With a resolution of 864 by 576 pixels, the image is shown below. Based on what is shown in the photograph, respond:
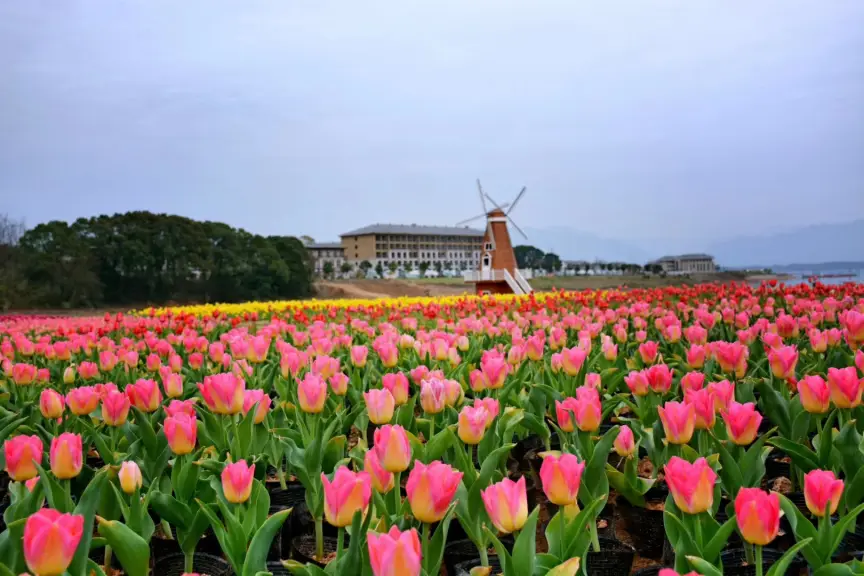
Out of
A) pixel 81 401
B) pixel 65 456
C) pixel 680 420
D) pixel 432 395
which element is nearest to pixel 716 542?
pixel 680 420

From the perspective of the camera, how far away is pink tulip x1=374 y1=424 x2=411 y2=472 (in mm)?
2127

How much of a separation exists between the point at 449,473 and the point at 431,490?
6 centimetres

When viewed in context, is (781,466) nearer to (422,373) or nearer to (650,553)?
(650,553)

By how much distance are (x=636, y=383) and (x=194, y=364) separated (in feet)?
9.79

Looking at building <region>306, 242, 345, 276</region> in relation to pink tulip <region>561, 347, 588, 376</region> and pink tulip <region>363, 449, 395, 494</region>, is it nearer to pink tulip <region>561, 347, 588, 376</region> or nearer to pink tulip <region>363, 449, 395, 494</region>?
pink tulip <region>561, 347, 588, 376</region>

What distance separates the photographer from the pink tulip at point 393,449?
213 centimetres

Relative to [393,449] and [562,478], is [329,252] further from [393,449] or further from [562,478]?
[562,478]

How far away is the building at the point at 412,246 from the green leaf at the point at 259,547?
4653 inches

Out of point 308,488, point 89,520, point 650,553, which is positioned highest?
point 89,520

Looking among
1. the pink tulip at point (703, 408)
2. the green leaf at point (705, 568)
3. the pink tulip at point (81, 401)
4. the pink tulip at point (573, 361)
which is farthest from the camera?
the pink tulip at point (573, 361)

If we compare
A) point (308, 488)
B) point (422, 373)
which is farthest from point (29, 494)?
point (422, 373)

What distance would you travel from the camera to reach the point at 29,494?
2.28 m

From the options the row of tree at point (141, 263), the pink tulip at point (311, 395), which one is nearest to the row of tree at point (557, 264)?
the row of tree at point (141, 263)

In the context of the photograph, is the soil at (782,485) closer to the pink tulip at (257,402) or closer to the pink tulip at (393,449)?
the pink tulip at (393,449)
